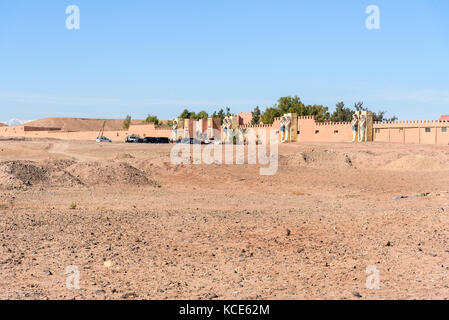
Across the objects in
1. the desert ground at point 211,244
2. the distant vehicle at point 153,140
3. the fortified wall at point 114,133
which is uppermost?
the fortified wall at point 114,133

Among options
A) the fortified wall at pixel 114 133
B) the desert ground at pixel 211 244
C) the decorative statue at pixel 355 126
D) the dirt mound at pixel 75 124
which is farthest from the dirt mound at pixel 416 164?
the dirt mound at pixel 75 124

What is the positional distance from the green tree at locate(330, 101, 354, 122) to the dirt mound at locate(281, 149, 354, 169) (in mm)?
61080

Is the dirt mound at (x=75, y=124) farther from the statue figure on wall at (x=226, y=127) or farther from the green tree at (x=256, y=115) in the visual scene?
the statue figure on wall at (x=226, y=127)

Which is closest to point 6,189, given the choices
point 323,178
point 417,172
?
point 323,178

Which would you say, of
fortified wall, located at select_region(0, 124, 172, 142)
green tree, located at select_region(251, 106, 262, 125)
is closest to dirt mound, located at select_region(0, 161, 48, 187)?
fortified wall, located at select_region(0, 124, 172, 142)

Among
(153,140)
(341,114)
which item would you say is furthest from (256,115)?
(153,140)

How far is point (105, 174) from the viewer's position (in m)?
23.5

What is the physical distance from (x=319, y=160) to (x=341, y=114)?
219 feet

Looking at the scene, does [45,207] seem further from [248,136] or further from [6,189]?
[248,136]

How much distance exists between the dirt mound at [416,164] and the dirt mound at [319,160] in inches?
99.3

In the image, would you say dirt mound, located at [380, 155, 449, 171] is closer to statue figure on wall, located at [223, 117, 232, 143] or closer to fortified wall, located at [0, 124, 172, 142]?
statue figure on wall, located at [223, 117, 232, 143]

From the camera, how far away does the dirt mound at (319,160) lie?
104 feet

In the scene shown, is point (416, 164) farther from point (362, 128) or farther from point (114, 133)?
point (114, 133)
